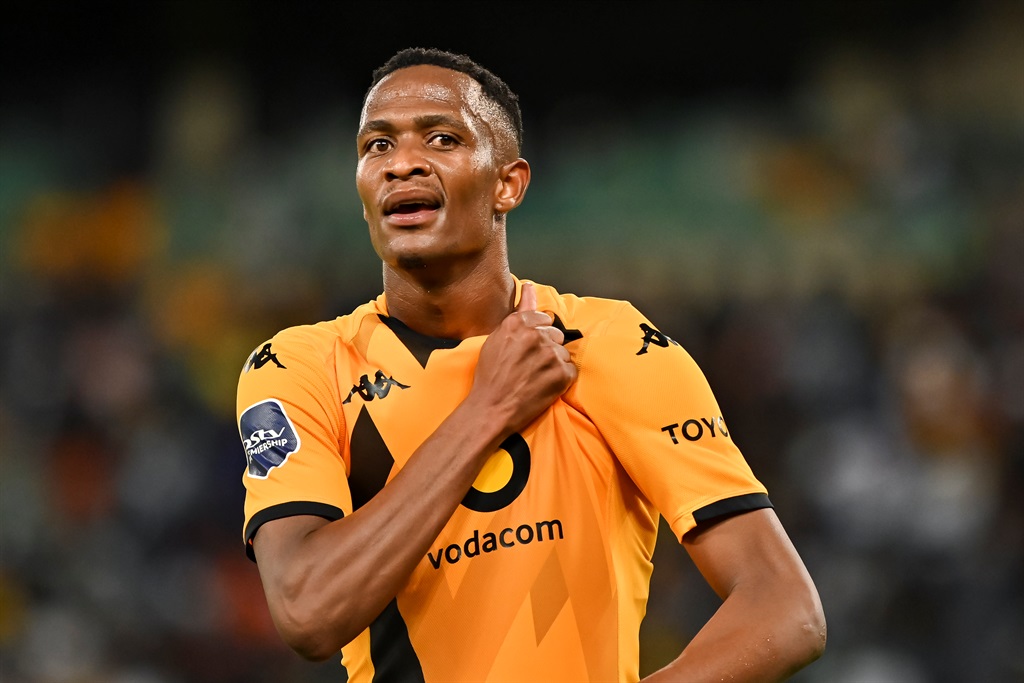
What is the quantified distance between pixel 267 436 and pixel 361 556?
43 centimetres

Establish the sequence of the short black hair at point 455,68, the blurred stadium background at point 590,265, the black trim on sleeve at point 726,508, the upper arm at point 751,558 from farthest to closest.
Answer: the blurred stadium background at point 590,265 < the short black hair at point 455,68 < the black trim on sleeve at point 726,508 < the upper arm at point 751,558

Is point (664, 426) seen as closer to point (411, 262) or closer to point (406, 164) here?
point (411, 262)

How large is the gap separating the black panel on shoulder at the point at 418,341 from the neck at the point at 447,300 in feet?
0.07

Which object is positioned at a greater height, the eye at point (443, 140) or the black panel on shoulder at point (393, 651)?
the eye at point (443, 140)

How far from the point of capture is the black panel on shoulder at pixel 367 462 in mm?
2715

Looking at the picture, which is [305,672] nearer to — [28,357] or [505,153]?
[28,357]

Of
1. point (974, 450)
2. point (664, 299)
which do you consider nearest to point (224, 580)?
point (664, 299)

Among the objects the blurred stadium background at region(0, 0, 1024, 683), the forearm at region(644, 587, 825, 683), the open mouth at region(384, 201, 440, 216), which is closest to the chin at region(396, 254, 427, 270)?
the open mouth at region(384, 201, 440, 216)

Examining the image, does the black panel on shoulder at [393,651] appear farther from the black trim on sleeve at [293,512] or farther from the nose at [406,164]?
the nose at [406,164]

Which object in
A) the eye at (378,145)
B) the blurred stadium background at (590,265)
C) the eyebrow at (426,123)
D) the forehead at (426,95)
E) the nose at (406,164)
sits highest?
the forehead at (426,95)

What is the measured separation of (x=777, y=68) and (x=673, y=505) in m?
7.32

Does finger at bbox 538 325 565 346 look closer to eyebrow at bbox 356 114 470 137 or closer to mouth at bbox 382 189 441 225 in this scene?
mouth at bbox 382 189 441 225

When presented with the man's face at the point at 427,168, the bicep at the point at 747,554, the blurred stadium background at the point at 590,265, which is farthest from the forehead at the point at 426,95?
the blurred stadium background at the point at 590,265

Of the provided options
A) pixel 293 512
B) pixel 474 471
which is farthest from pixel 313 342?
pixel 474 471
